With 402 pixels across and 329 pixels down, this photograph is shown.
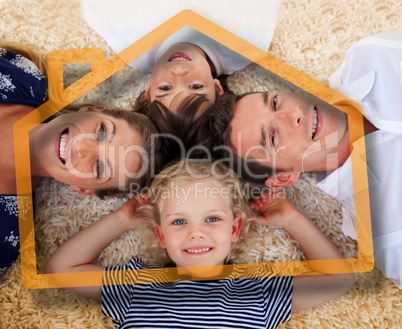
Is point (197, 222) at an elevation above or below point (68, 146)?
below

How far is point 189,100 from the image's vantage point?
33.2 inches

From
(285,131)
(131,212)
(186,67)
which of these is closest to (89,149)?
(131,212)

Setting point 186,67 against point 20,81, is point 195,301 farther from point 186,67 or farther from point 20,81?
point 20,81

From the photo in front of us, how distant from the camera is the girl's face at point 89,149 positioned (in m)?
0.81

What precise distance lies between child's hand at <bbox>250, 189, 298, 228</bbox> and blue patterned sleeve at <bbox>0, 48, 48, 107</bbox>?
65 cm

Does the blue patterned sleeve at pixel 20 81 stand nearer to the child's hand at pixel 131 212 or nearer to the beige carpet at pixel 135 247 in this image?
the beige carpet at pixel 135 247

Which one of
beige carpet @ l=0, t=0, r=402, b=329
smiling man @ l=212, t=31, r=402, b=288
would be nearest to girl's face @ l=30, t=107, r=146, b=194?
beige carpet @ l=0, t=0, r=402, b=329

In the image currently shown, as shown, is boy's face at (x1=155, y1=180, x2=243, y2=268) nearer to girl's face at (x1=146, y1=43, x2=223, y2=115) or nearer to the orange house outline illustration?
the orange house outline illustration

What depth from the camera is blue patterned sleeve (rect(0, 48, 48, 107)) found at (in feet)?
2.97

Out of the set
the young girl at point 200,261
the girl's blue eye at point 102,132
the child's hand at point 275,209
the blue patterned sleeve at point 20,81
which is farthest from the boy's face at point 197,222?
the blue patterned sleeve at point 20,81

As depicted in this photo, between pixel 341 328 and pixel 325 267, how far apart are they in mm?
183

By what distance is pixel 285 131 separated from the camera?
0.81 meters

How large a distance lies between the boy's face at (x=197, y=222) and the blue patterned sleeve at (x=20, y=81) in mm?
457

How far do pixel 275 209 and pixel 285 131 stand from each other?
0.76 ft
